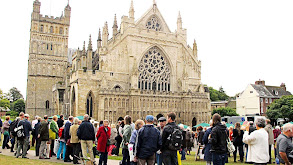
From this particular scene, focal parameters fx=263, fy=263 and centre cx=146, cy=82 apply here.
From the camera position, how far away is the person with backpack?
6914 millimetres

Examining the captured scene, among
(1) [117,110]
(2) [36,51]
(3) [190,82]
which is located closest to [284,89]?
(3) [190,82]

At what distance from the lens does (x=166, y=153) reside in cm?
706

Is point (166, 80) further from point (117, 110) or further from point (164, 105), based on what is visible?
point (117, 110)

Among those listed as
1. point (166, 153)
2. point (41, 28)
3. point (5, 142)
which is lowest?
point (5, 142)

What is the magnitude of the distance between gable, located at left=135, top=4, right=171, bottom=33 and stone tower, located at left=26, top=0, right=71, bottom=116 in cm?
2223

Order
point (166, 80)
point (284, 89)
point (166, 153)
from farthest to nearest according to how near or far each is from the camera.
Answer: point (284, 89)
point (166, 80)
point (166, 153)

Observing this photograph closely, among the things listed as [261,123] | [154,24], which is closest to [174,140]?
[261,123]

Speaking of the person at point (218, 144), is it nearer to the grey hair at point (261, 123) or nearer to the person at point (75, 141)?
the grey hair at point (261, 123)

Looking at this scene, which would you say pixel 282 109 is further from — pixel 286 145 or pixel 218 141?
pixel 286 145

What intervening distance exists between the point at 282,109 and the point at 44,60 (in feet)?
151

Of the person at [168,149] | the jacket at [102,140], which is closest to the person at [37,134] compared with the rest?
the jacket at [102,140]

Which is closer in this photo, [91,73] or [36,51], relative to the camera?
[91,73]

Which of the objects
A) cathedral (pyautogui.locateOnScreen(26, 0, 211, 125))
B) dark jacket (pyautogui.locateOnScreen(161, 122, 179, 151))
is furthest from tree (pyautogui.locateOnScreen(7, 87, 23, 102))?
dark jacket (pyautogui.locateOnScreen(161, 122, 179, 151))

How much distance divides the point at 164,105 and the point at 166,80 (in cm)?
449
